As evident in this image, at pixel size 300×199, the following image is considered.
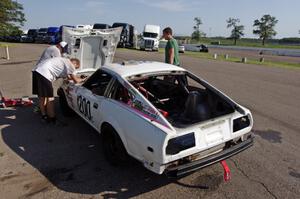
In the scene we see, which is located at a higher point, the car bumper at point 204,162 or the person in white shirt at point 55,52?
the person in white shirt at point 55,52

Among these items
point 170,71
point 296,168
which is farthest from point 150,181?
point 296,168

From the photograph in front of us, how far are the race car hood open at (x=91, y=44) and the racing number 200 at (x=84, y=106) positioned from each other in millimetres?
1944

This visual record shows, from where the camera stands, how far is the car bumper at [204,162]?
300 centimetres

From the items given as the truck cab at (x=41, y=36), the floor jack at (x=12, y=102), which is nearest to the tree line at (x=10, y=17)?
the truck cab at (x=41, y=36)

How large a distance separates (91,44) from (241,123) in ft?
15.6

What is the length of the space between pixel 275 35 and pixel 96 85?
96335 mm

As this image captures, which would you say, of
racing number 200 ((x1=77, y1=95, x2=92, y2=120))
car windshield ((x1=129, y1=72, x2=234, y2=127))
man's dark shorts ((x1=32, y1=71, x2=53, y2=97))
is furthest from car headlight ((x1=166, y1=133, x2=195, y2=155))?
man's dark shorts ((x1=32, y1=71, x2=53, y2=97))

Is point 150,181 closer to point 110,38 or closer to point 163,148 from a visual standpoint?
point 163,148

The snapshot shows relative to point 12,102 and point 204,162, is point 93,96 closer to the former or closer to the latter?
point 204,162

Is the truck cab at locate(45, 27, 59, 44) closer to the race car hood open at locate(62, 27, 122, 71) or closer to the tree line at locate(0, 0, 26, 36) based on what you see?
the tree line at locate(0, 0, 26, 36)

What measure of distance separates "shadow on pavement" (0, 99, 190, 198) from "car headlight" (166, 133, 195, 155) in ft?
2.29

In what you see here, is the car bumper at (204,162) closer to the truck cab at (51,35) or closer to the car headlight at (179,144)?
the car headlight at (179,144)

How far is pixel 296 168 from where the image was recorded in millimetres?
3969

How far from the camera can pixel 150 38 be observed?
33.7 m
